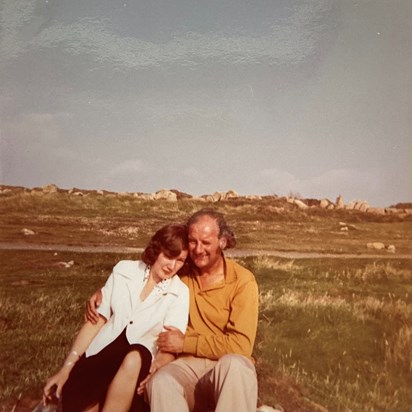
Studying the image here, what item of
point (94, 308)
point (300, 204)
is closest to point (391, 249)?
point (300, 204)

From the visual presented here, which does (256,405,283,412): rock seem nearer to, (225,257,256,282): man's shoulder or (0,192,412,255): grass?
(225,257,256,282): man's shoulder

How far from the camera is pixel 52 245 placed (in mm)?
4633

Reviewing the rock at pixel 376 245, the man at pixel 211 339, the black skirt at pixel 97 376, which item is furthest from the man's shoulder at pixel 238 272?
the rock at pixel 376 245

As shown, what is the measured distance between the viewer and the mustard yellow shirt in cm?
356

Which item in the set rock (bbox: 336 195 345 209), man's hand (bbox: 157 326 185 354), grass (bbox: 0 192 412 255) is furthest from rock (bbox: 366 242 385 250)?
man's hand (bbox: 157 326 185 354)

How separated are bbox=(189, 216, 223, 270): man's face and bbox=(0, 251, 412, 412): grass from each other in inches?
25.4

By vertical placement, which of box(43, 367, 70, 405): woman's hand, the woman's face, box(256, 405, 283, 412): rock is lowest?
box(256, 405, 283, 412): rock

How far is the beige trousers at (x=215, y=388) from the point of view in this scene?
10.8 feet

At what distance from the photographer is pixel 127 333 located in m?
3.64

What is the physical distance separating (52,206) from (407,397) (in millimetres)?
3356

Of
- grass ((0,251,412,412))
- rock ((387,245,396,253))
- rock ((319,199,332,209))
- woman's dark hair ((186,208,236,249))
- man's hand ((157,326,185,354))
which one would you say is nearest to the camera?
man's hand ((157,326,185,354))

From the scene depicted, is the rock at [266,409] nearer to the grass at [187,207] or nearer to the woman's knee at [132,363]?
the woman's knee at [132,363]

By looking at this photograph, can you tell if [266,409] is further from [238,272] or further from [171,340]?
[238,272]

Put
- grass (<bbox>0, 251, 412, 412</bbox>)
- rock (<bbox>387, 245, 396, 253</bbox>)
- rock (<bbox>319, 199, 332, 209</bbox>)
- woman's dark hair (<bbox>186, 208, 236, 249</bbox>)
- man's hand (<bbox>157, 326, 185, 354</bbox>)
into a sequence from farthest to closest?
rock (<bbox>319, 199, 332, 209</bbox>)
rock (<bbox>387, 245, 396, 253</bbox>)
grass (<bbox>0, 251, 412, 412</bbox>)
woman's dark hair (<bbox>186, 208, 236, 249</bbox>)
man's hand (<bbox>157, 326, 185, 354</bbox>)
